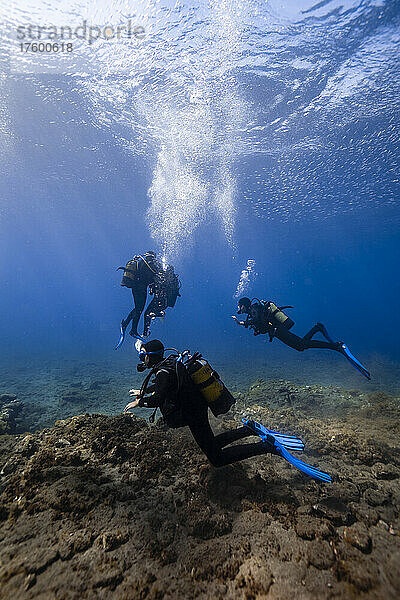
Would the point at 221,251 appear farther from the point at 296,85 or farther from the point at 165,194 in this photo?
the point at 296,85

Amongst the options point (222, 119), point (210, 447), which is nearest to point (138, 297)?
point (210, 447)

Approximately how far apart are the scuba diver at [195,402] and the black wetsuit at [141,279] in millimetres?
4347

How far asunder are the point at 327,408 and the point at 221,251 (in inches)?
2333

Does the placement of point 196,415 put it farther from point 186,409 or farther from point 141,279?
point 141,279

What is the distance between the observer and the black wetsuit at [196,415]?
10.4 ft

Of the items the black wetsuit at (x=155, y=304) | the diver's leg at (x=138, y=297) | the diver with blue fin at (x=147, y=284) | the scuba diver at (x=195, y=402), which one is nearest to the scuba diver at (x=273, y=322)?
the diver with blue fin at (x=147, y=284)

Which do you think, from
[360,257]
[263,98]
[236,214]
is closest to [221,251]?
[236,214]

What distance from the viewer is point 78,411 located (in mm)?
Result: 10852

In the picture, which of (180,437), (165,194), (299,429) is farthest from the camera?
(165,194)

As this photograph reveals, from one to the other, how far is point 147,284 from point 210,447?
5.61 meters

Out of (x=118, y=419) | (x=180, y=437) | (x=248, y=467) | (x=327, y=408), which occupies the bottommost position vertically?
(x=327, y=408)

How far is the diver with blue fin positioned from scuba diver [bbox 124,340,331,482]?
13.8ft

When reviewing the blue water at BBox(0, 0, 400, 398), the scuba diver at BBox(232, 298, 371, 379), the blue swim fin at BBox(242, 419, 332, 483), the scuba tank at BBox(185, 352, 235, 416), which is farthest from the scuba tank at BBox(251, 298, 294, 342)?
the blue water at BBox(0, 0, 400, 398)

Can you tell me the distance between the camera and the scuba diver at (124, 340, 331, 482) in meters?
3.22
